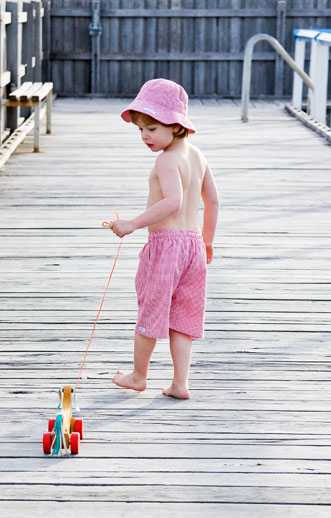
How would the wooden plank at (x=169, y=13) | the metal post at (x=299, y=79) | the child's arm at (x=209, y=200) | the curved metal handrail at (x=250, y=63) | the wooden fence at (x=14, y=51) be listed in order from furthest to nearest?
the wooden plank at (x=169, y=13) → the metal post at (x=299, y=79) → the curved metal handrail at (x=250, y=63) → the wooden fence at (x=14, y=51) → the child's arm at (x=209, y=200)

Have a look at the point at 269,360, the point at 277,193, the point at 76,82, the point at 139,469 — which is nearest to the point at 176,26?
the point at 76,82

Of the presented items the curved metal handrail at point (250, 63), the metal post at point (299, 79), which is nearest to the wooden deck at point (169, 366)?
the curved metal handrail at point (250, 63)

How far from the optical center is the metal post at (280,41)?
14500mm

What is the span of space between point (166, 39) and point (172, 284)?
11841mm

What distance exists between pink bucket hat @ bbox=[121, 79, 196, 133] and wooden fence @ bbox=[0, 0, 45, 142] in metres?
6.16

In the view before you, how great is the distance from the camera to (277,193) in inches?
291

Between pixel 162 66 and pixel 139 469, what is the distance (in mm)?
12514

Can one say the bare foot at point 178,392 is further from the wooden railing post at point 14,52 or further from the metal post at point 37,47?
the metal post at point 37,47

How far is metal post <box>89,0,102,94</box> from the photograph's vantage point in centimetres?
1433

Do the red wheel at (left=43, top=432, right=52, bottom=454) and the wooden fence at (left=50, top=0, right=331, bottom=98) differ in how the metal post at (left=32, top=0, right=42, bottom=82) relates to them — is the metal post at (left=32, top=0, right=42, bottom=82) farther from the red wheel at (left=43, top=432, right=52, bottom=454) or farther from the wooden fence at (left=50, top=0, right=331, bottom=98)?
the red wheel at (left=43, top=432, right=52, bottom=454)

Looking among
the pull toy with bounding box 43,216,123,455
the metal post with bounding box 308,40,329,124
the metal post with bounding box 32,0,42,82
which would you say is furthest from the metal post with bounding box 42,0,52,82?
the pull toy with bounding box 43,216,123,455

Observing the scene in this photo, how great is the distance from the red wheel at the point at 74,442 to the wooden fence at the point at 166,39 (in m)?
12.2

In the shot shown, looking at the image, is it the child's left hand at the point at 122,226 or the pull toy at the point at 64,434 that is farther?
the child's left hand at the point at 122,226

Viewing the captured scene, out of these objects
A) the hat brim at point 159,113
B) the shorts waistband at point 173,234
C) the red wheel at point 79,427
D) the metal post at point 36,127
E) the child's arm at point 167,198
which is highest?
the hat brim at point 159,113
